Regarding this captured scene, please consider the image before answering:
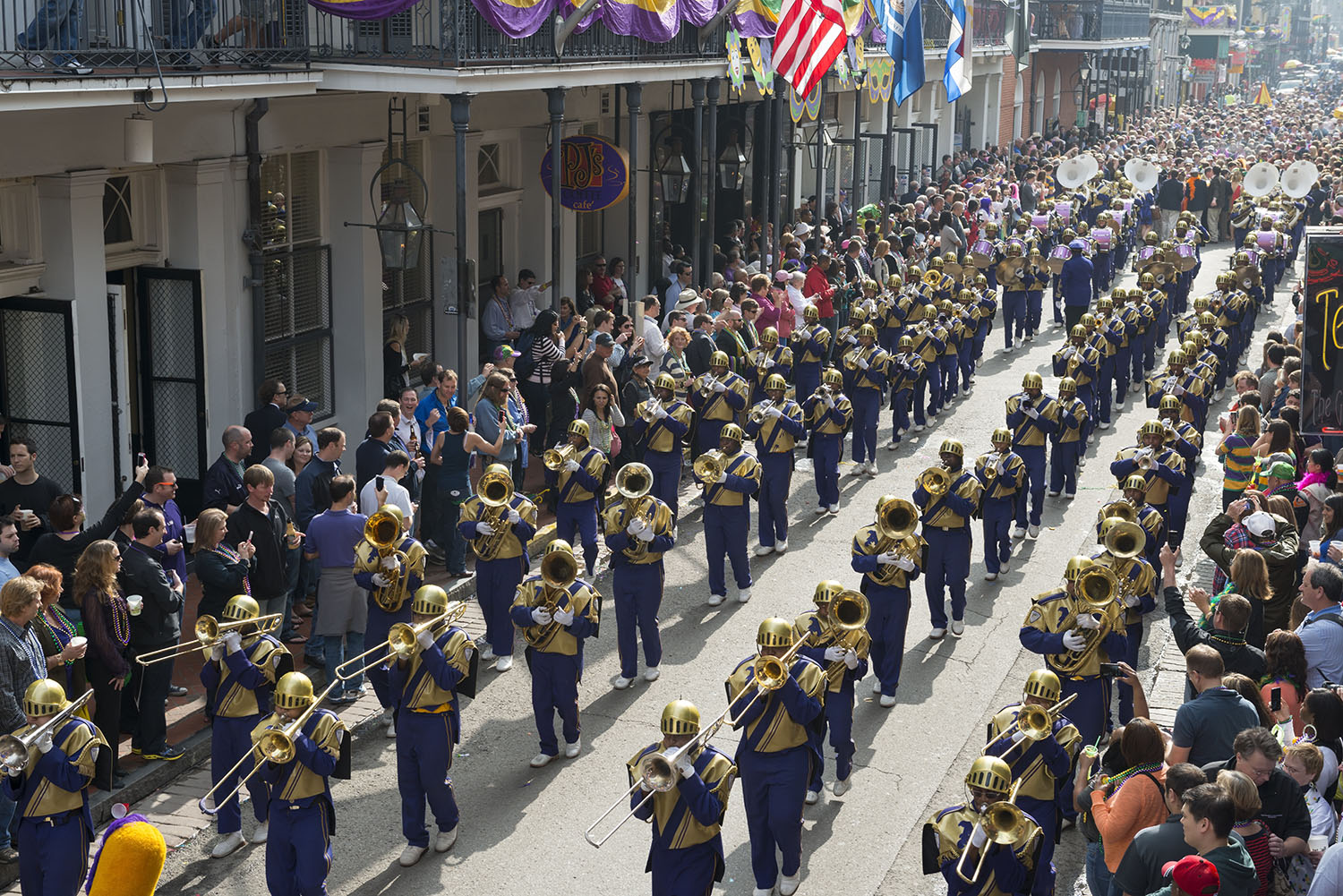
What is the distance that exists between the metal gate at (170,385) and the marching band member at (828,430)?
5305mm

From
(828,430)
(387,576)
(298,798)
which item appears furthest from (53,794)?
(828,430)

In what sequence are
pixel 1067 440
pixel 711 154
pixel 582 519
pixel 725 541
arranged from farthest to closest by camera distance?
1. pixel 711 154
2. pixel 1067 440
3. pixel 725 541
4. pixel 582 519

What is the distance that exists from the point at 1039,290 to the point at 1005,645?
12650 millimetres

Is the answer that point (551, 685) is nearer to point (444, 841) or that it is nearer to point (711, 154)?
point (444, 841)

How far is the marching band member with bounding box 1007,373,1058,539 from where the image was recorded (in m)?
14.9

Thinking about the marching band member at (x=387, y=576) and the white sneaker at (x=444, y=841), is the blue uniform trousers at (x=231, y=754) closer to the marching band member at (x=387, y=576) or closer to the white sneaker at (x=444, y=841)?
the white sneaker at (x=444, y=841)

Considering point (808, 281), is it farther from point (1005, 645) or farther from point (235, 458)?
point (235, 458)

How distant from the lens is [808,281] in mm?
20781

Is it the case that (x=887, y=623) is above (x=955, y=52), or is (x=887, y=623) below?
below

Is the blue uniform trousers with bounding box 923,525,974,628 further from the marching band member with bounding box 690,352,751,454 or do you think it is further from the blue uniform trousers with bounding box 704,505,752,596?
the marching band member with bounding box 690,352,751,454

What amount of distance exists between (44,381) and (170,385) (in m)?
1.37

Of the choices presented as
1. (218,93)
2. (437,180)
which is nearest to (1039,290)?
(437,180)

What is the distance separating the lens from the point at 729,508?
41.8 feet

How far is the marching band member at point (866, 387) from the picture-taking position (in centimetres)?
1664
